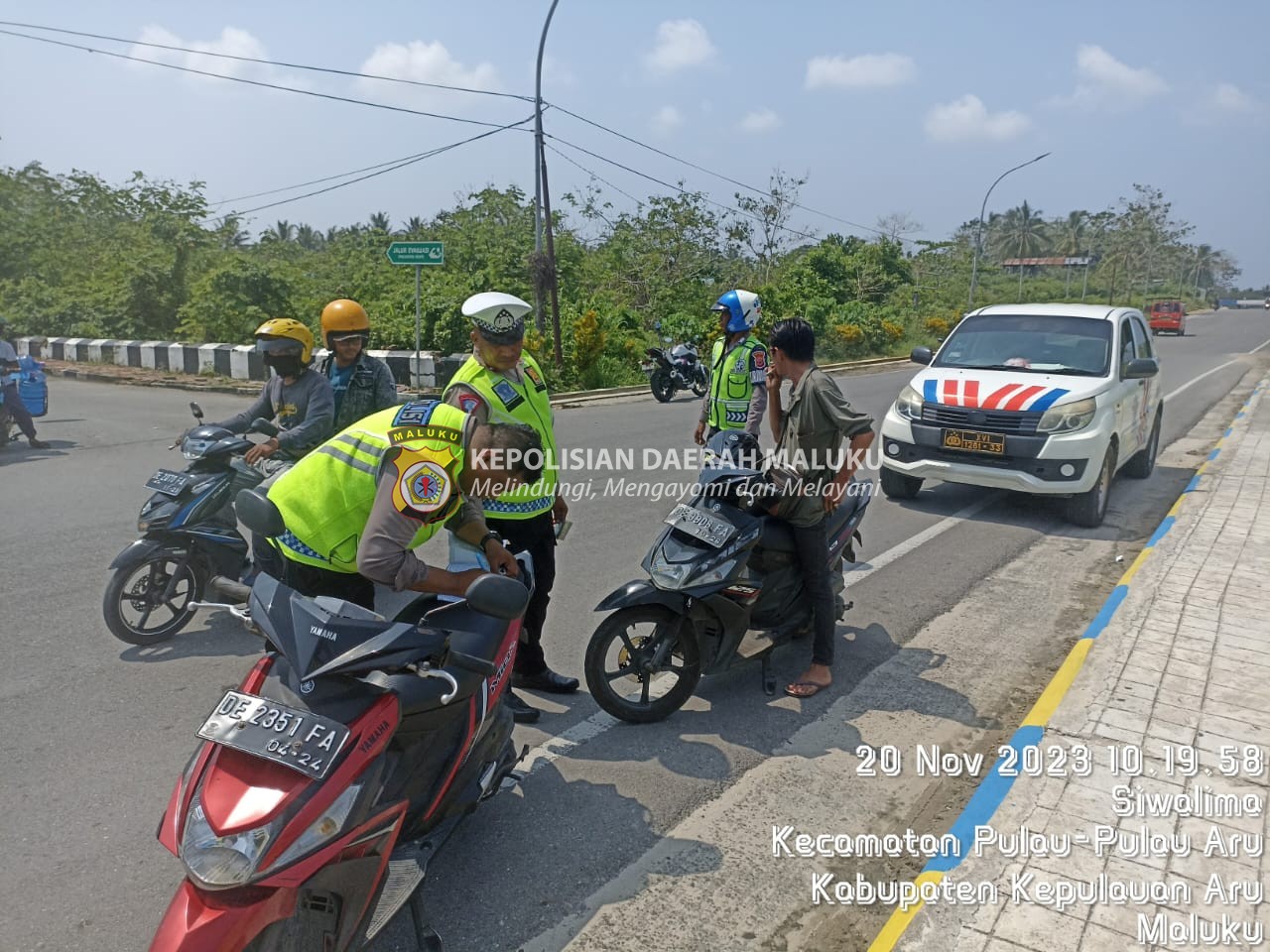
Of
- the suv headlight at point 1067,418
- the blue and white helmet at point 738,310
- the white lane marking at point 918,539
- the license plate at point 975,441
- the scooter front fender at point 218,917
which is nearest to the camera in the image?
the scooter front fender at point 218,917

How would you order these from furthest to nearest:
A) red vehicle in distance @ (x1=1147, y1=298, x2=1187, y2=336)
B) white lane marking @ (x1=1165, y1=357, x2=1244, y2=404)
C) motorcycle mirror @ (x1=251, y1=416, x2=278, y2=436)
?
red vehicle in distance @ (x1=1147, y1=298, x2=1187, y2=336), white lane marking @ (x1=1165, y1=357, x2=1244, y2=404), motorcycle mirror @ (x1=251, y1=416, x2=278, y2=436)

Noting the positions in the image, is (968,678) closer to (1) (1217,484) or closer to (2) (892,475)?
(2) (892,475)

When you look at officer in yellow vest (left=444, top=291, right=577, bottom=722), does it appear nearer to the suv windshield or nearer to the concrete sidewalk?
the concrete sidewalk

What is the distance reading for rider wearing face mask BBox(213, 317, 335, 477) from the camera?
4828mm

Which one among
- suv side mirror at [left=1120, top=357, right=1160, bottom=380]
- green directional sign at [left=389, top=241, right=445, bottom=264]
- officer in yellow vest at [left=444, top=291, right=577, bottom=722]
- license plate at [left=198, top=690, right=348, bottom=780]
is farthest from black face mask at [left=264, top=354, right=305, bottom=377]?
green directional sign at [left=389, top=241, right=445, bottom=264]

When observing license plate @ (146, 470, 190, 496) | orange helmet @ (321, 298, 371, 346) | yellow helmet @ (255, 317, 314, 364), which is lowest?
license plate @ (146, 470, 190, 496)

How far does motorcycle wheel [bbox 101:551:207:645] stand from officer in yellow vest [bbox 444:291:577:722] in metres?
2.02

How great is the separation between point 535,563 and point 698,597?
30.3 inches

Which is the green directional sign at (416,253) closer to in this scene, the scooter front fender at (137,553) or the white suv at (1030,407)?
the white suv at (1030,407)

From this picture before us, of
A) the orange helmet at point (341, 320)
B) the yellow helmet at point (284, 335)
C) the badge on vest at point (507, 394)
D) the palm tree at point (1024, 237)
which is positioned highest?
the palm tree at point (1024, 237)

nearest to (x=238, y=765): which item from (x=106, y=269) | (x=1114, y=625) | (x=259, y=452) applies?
(x=259, y=452)

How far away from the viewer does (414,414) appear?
288cm

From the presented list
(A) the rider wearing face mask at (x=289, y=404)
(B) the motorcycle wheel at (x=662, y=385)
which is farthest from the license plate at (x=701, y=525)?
(B) the motorcycle wheel at (x=662, y=385)

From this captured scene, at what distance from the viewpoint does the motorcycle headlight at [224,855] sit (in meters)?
1.95
